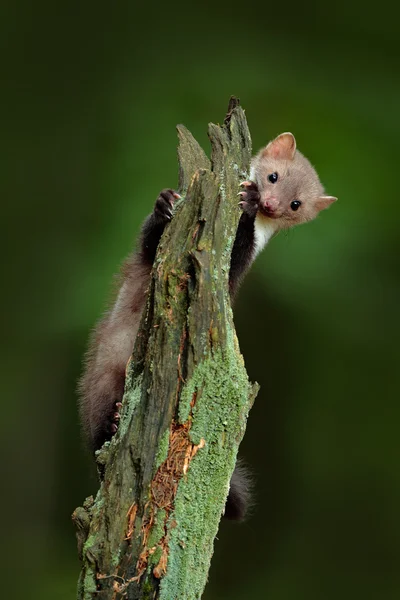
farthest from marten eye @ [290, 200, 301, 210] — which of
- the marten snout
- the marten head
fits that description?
the marten snout

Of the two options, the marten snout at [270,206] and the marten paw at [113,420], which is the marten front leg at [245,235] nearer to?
the marten snout at [270,206]

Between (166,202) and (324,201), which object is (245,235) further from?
(324,201)

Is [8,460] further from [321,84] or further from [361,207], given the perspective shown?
[321,84]

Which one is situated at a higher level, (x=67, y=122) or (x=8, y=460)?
(x=67, y=122)

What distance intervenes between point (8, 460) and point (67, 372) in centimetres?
57

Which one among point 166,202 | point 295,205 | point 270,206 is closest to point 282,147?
point 295,205

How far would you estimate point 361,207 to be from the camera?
3895 mm

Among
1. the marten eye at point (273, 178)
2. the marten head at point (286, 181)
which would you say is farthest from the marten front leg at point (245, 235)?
the marten eye at point (273, 178)

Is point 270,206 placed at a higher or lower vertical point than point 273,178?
lower

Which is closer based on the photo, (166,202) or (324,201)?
(166,202)

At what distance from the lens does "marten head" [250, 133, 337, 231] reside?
3.63 metres

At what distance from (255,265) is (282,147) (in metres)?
0.71

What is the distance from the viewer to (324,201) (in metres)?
3.77

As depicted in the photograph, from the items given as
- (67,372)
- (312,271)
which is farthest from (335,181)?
(67,372)
